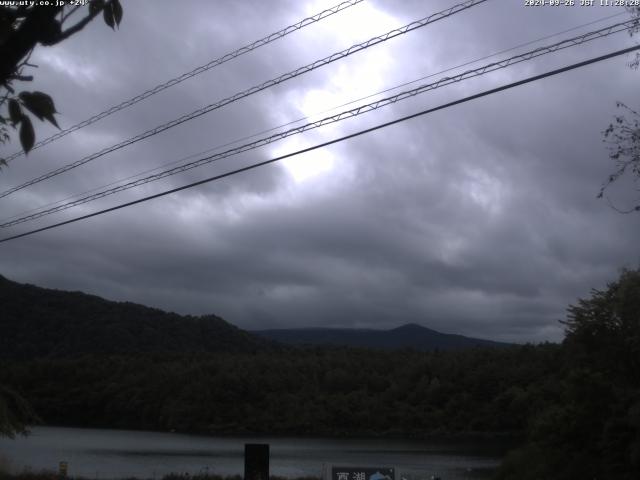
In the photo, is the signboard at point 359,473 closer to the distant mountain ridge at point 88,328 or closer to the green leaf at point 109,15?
the green leaf at point 109,15

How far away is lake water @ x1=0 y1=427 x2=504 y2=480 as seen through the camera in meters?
36.4

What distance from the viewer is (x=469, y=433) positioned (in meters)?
66.9

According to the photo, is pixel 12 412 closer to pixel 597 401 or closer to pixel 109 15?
pixel 597 401

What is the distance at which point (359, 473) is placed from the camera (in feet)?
47.5

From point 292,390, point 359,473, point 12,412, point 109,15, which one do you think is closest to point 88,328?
point 292,390

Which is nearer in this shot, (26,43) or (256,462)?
(26,43)

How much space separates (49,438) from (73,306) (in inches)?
1277

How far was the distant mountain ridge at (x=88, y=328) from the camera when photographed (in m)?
82.9

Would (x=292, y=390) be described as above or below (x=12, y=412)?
above

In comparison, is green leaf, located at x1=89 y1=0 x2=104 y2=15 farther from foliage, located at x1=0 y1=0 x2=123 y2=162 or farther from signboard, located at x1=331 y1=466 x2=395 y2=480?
signboard, located at x1=331 y1=466 x2=395 y2=480

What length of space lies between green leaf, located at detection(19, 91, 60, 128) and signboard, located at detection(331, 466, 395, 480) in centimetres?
1233

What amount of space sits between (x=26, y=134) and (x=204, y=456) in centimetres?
4594

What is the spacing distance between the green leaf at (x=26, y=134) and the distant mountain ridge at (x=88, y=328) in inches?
2764

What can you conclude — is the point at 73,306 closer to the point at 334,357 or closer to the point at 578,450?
the point at 334,357
